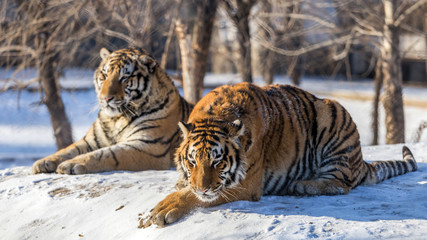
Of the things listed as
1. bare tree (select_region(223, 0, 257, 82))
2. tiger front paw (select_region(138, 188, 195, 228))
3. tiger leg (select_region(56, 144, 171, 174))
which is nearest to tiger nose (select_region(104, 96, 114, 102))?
tiger leg (select_region(56, 144, 171, 174))

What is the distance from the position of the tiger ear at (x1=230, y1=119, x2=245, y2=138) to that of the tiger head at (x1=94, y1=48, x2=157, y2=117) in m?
1.92

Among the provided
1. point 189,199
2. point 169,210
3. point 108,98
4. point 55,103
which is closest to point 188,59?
point 55,103

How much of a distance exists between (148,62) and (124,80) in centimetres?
33

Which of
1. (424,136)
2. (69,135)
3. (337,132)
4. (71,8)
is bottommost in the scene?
(424,136)

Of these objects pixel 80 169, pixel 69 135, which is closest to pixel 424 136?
pixel 69 135

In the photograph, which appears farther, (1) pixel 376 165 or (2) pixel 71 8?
A: (2) pixel 71 8

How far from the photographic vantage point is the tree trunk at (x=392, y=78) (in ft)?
27.8

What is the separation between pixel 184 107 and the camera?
228 inches

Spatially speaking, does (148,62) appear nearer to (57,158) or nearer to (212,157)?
(57,158)

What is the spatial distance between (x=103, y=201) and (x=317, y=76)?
18.4m

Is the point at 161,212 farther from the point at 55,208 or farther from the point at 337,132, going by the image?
the point at 337,132

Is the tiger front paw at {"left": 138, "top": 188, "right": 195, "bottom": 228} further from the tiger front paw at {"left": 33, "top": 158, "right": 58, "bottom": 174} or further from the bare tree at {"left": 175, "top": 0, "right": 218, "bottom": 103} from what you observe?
the bare tree at {"left": 175, "top": 0, "right": 218, "bottom": 103}

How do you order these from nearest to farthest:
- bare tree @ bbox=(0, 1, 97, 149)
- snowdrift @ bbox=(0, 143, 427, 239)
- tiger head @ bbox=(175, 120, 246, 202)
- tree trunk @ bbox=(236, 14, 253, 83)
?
snowdrift @ bbox=(0, 143, 427, 239), tiger head @ bbox=(175, 120, 246, 202), bare tree @ bbox=(0, 1, 97, 149), tree trunk @ bbox=(236, 14, 253, 83)

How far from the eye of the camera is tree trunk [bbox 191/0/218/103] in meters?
8.14
